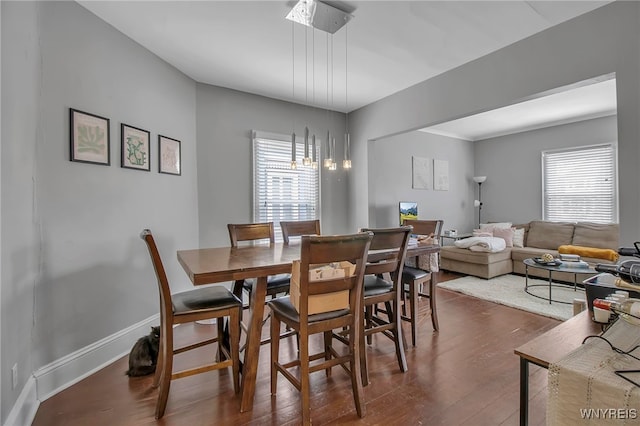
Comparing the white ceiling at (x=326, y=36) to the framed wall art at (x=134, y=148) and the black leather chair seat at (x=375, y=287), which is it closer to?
the framed wall art at (x=134, y=148)

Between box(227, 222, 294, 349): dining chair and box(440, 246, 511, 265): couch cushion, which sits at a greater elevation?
box(227, 222, 294, 349): dining chair

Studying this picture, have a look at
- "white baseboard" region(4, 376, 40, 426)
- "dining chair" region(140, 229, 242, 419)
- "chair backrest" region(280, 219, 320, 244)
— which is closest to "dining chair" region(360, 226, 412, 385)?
"dining chair" region(140, 229, 242, 419)

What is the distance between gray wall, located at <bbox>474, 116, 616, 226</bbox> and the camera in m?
5.25

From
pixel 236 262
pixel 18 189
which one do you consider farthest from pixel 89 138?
pixel 236 262

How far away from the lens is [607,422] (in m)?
0.71

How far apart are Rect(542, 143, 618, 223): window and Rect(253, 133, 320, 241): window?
4.52 m

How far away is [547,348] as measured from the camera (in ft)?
3.31

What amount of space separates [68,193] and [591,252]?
627 centimetres

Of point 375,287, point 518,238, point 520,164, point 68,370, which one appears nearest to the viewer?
point 68,370

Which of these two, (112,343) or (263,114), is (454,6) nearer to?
(263,114)

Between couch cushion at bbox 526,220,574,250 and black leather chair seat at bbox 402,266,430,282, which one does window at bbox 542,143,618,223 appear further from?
black leather chair seat at bbox 402,266,430,282

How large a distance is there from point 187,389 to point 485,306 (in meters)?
3.24

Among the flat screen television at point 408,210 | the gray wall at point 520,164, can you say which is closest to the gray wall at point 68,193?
the flat screen television at point 408,210

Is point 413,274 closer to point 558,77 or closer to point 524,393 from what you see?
point 524,393
